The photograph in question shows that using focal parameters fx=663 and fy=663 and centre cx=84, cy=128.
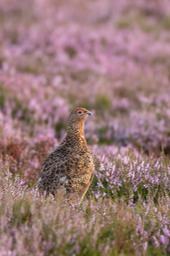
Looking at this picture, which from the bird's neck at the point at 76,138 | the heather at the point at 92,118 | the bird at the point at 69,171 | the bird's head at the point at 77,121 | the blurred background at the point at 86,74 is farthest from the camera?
the blurred background at the point at 86,74

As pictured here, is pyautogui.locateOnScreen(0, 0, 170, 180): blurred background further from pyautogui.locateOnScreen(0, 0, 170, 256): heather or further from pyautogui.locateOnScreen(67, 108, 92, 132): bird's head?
pyautogui.locateOnScreen(67, 108, 92, 132): bird's head

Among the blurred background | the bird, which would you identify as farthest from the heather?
the bird

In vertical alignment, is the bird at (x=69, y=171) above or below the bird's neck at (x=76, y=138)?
below

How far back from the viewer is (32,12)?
18531mm

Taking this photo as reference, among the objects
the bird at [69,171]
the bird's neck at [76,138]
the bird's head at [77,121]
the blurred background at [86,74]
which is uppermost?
the blurred background at [86,74]

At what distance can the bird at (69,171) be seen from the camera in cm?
492

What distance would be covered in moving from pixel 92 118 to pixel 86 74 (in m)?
2.76

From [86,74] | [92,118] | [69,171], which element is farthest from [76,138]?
[86,74]

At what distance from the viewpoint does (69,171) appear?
16.4 feet

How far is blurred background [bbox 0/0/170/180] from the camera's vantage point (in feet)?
30.6

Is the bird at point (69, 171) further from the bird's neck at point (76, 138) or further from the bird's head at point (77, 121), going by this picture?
the bird's head at point (77, 121)

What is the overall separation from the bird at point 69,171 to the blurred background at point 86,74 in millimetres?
1223

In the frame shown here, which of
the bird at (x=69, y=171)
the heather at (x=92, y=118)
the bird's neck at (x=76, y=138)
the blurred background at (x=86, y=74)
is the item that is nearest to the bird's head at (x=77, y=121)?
the bird's neck at (x=76, y=138)

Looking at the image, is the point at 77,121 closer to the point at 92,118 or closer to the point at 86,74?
the point at 92,118
